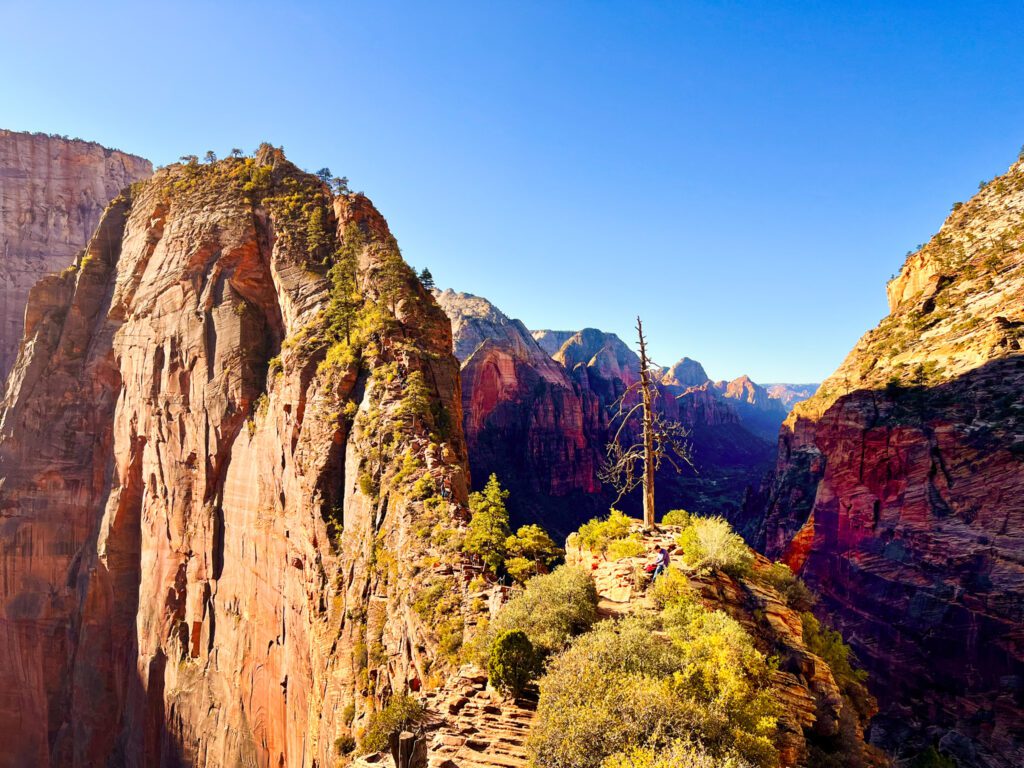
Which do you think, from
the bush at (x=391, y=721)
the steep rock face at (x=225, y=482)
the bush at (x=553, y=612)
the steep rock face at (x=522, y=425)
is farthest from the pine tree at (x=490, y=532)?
the steep rock face at (x=522, y=425)

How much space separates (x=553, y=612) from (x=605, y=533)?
599 cm

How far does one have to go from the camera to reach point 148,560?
37969 millimetres

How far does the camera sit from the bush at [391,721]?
35.2 feet

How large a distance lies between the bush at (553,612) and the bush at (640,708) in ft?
5.48

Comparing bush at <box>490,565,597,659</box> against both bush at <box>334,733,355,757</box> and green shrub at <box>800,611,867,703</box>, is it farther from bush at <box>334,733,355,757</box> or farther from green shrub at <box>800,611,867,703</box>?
bush at <box>334,733,355,757</box>

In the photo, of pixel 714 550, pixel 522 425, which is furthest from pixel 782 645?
pixel 522 425

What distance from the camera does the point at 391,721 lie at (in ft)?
35.2

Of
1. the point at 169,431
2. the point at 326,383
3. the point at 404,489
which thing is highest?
the point at 326,383

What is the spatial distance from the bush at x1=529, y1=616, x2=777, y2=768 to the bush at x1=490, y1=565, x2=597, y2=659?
167 cm

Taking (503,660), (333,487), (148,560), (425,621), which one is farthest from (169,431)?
(503,660)

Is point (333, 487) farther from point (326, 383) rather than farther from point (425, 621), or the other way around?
point (425, 621)

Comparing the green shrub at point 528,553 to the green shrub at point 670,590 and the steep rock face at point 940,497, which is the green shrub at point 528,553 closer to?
the green shrub at point 670,590

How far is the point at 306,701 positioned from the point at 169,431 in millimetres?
23579

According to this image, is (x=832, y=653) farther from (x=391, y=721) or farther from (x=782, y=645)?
A: (x=391, y=721)
